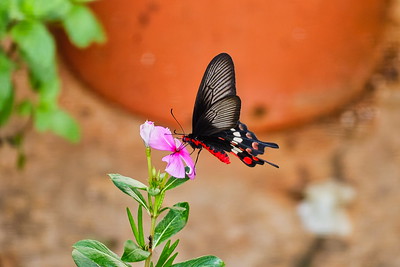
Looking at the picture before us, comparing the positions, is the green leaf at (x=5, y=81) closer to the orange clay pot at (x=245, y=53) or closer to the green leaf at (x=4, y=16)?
the green leaf at (x=4, y=16)

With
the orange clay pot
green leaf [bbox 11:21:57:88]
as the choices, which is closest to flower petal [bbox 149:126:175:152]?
green leaf [bbox 11:21:57:88]

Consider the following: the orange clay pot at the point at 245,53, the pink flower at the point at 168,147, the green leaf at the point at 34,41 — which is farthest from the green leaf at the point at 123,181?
the orange clay pot at the point at 245,53

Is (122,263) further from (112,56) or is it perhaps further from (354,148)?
(354,148)

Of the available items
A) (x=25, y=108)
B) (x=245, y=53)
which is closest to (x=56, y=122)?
(x=25, y=108)

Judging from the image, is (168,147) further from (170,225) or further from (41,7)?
(41,7)

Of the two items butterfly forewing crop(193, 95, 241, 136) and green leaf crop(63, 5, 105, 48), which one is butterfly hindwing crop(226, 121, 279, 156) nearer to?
butterfly forewing crop(193, 95, 241, 136)

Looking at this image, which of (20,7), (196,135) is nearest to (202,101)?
(196,135)
